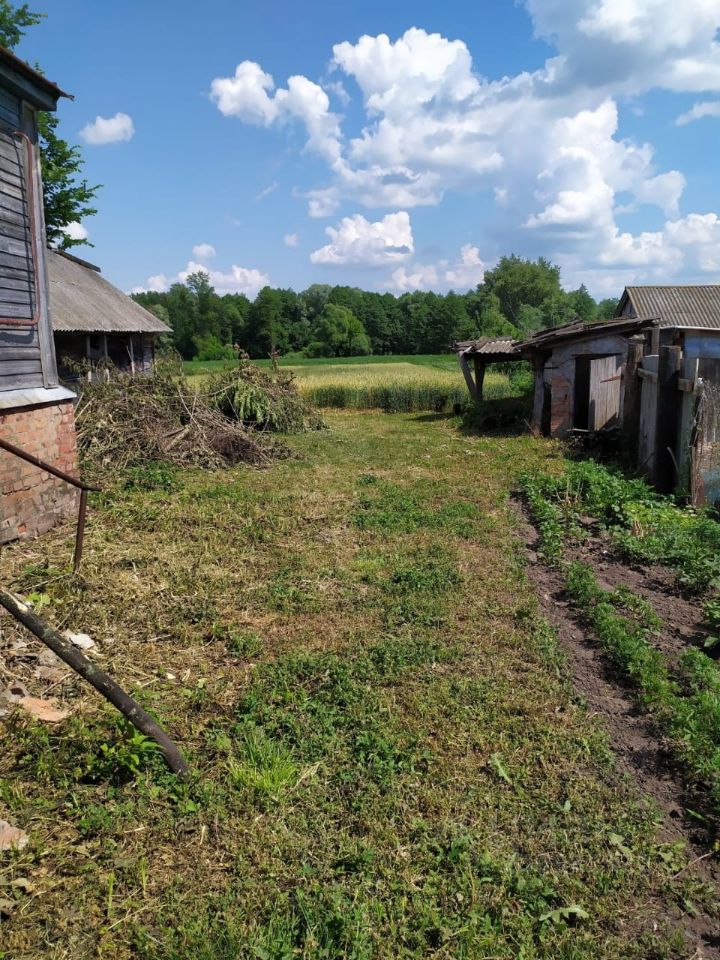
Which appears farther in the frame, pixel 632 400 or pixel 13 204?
pixel 632 400

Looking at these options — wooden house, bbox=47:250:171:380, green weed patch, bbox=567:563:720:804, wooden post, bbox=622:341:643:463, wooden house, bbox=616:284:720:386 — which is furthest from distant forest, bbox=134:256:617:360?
green weed patch, bbox=567:563:720:804

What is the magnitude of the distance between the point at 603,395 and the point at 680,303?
1801 centimetres

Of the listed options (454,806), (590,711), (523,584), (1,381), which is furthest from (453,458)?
(454,806)

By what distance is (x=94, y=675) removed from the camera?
2.96 metres

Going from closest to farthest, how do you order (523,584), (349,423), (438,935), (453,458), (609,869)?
(438,935) → (609,869) → (523,584) → (453,458) → (349,423)

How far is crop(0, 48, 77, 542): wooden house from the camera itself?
6.82m

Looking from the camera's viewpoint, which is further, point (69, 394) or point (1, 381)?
point (69, 394)

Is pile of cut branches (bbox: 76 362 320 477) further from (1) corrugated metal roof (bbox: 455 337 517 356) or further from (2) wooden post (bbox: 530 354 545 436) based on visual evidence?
(1) corrugated metal roof (bbox: 455 337 517 356)

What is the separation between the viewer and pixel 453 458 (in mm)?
12867

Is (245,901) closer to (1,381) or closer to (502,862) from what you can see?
(502,862)

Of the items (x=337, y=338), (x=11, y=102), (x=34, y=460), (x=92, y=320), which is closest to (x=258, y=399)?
(x=92, y=320)

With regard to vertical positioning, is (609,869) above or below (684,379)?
below

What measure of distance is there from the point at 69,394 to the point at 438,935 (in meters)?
7.21

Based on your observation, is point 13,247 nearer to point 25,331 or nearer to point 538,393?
point 25,331
